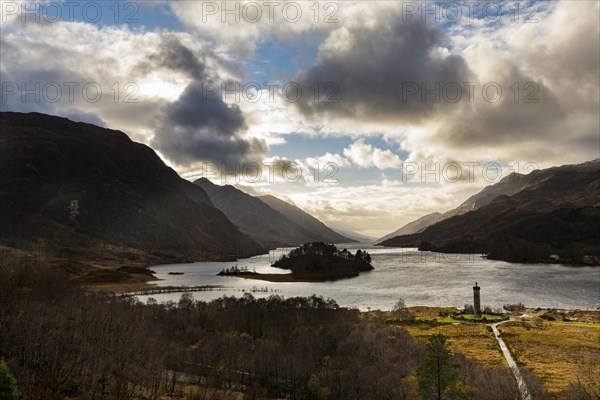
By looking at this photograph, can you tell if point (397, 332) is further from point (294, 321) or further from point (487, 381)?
point (487, 381)

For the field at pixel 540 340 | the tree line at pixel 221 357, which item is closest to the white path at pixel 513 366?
the field at pixel 540 340

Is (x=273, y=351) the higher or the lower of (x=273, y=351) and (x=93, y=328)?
the lower

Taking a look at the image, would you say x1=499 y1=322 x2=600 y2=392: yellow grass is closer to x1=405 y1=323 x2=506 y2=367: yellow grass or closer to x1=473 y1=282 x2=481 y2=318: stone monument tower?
x1=405 y1=323 x2=506 y2=367: yellow grass

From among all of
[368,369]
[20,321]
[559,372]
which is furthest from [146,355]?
[559,372]

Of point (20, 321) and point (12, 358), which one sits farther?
point (20, 321)

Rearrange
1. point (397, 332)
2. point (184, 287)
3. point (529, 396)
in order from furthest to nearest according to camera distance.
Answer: point (184, 287)
point (397, 332)
point (529, 396)

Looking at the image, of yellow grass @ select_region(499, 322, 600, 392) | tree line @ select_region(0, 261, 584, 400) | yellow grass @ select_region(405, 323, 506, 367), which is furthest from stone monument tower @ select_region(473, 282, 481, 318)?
tree line @ select_region(0, 261, 584, 400)

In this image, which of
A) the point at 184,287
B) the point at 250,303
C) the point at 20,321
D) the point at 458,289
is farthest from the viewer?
the point at 184,287
